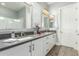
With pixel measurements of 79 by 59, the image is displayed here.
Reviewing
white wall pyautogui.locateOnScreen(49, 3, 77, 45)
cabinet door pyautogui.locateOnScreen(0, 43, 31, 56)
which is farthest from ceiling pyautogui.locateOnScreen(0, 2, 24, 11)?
white wall pyautogui.locateOnScreen(49, 3, 77, 45)

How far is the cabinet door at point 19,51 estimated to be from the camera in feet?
4.36

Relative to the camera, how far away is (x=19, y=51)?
5.29 feet

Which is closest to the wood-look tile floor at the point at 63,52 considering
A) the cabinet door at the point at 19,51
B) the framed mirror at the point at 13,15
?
the framed mirror at the point at 13,15

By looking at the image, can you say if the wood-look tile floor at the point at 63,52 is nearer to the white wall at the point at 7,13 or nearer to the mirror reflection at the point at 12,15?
the mirror reflection at the point at 12,15

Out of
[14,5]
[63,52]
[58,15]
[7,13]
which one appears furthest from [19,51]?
[58,15]

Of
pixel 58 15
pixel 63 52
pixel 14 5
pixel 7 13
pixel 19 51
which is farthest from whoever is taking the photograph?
pixel 58 15

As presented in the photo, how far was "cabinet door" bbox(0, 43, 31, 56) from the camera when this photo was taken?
1327mm

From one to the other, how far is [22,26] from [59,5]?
3078 mm

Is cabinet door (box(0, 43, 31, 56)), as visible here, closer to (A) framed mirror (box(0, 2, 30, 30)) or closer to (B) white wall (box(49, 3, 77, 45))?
(A) framed mirror (box(0, 2, 30, 30))

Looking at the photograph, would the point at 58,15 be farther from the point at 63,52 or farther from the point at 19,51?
the point at 19,51

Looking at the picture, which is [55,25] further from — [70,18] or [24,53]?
[24,53]

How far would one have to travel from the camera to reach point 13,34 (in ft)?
7.52

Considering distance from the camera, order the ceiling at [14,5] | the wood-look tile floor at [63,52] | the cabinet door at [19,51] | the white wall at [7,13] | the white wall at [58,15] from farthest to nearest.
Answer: the white wall at [58,15], the wood-look tile floor at [63,52], the ceiling at [14,5], the white wall at [7,13], the cabinet door at [19,51]

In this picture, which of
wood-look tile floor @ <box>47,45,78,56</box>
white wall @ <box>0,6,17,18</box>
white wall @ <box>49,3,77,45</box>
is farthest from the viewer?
white wall @ <box>49,3,77,45</box>
